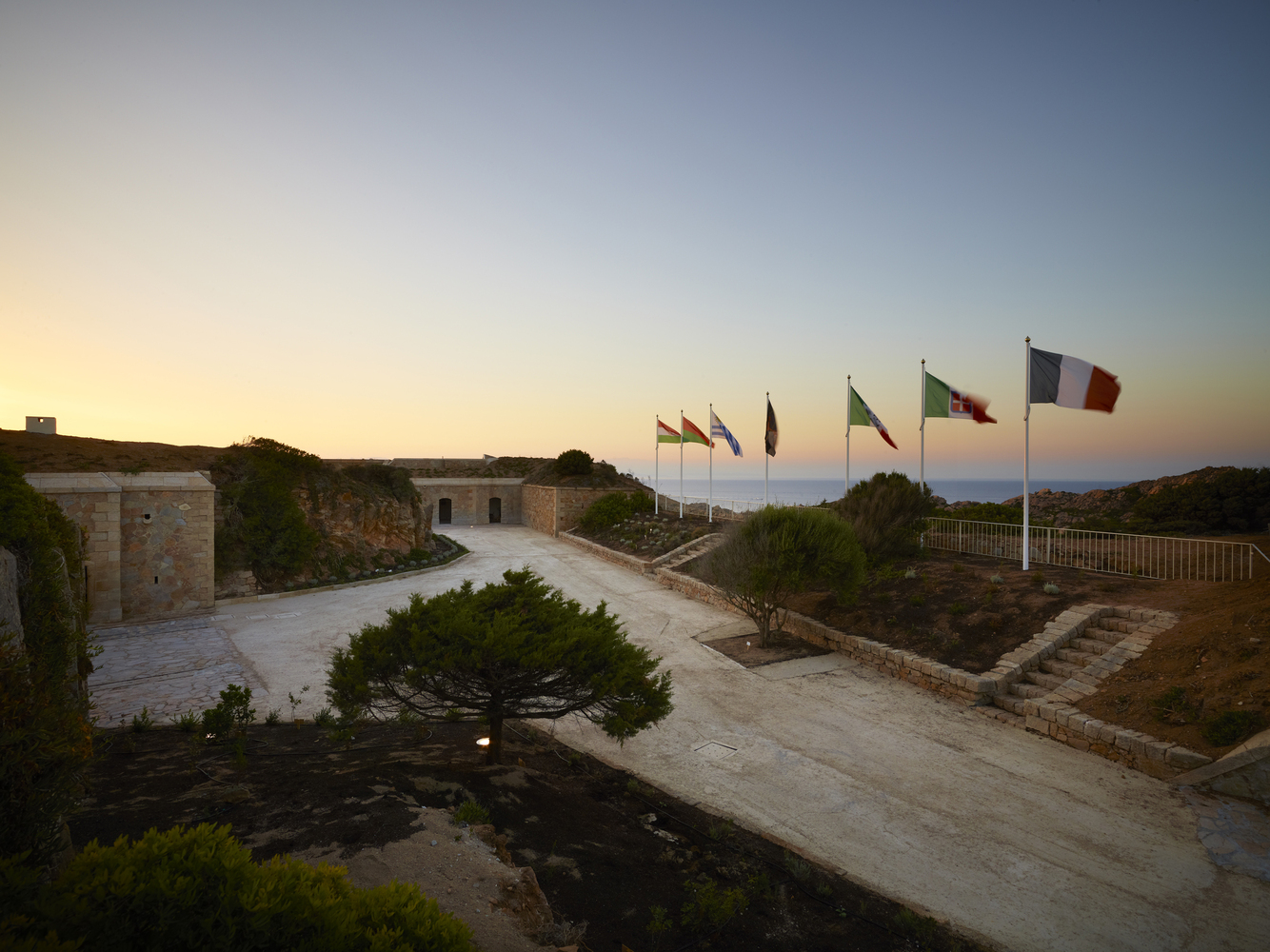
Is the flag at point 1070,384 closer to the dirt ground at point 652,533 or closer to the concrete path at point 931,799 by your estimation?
the concrete path at point 931,799

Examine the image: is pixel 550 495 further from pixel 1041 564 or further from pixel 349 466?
pixel 1041 564

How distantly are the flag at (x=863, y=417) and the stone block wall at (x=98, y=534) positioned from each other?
17505 mm

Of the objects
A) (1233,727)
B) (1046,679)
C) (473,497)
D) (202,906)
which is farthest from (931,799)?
(473,497)

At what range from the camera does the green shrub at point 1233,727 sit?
275 inches

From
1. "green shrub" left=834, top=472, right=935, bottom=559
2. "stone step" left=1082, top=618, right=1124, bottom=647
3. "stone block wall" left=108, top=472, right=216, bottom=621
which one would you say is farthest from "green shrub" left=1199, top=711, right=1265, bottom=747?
"stone block wall" left=108, top=472, right=216, bottom=621

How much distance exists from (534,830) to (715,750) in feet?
10.4

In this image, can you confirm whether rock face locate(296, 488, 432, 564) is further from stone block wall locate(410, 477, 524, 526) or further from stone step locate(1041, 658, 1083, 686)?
stone step locate(1041, 658, 1083, 686)

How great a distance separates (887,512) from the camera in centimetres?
1603

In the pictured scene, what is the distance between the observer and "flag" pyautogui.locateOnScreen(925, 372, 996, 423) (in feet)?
45.0

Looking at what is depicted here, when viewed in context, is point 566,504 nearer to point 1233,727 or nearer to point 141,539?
point 141,539

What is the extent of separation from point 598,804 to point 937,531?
14.3m

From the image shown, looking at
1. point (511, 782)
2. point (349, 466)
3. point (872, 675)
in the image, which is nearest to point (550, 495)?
point (349, 466)

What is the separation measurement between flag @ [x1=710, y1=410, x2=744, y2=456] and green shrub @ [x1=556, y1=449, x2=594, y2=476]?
12.9 meters

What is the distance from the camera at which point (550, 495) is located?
101 ft
